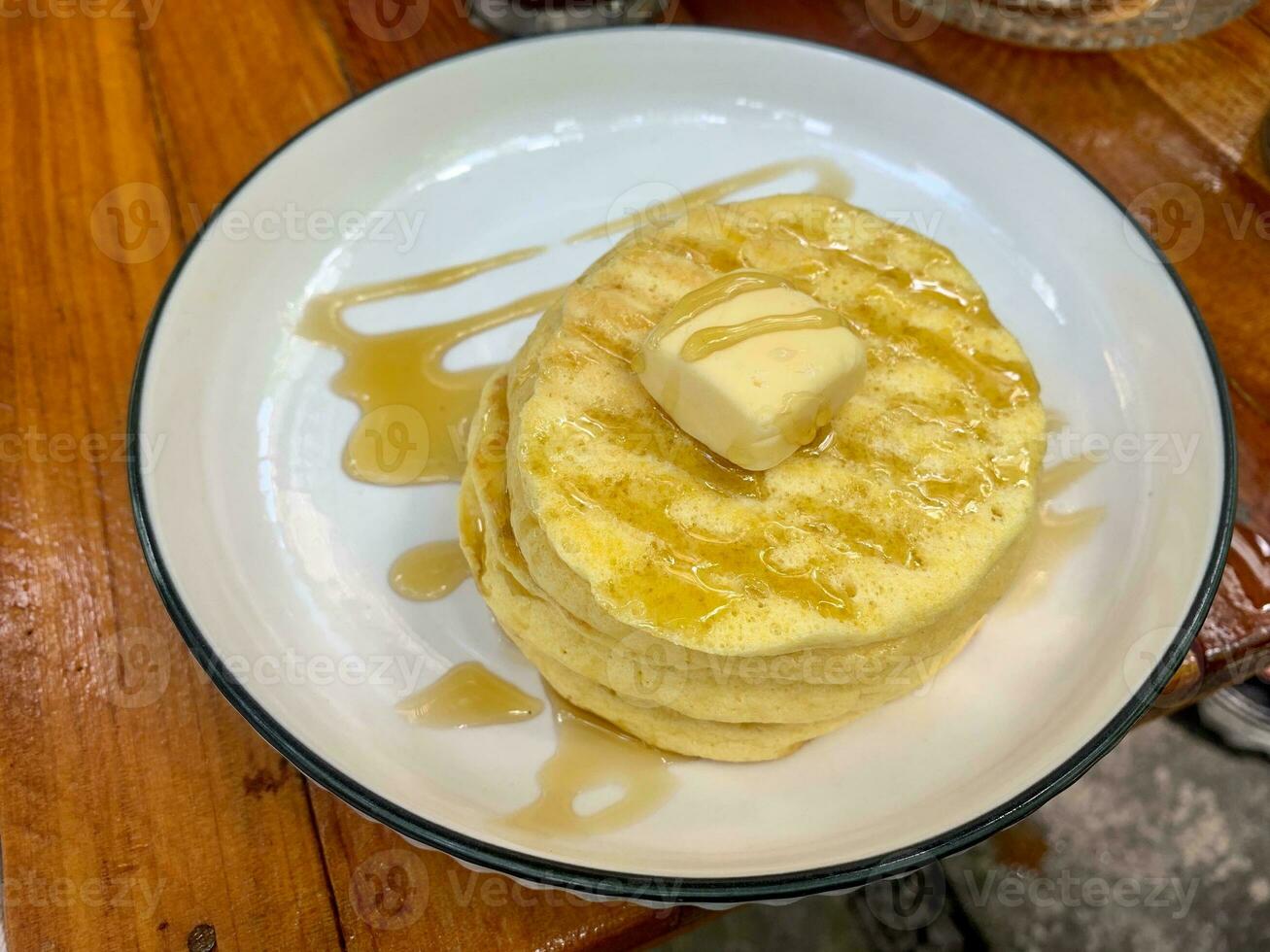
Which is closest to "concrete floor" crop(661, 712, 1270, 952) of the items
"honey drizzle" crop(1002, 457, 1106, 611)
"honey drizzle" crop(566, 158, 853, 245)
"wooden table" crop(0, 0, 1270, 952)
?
"wooden table" crop(0, 0, 1270, 952)

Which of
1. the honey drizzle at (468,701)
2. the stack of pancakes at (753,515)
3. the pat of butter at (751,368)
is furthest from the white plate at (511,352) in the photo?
the pat of butter at (751,368)

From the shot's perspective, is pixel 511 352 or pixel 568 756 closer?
pixel 568 756

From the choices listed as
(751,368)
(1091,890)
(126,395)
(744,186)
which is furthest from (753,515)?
(1091,890)

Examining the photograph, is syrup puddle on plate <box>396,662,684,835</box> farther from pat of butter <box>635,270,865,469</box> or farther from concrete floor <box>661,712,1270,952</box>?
concrete floor <box>661,712,1270,952</box>

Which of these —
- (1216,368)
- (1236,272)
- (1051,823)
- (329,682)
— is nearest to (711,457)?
(329,682)

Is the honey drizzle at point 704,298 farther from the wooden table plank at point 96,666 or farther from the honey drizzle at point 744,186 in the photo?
the wooden table plank at point 96,666

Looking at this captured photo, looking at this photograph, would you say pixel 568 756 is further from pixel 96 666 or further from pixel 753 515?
pixel 96 666

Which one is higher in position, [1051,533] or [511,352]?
[1051,533]
